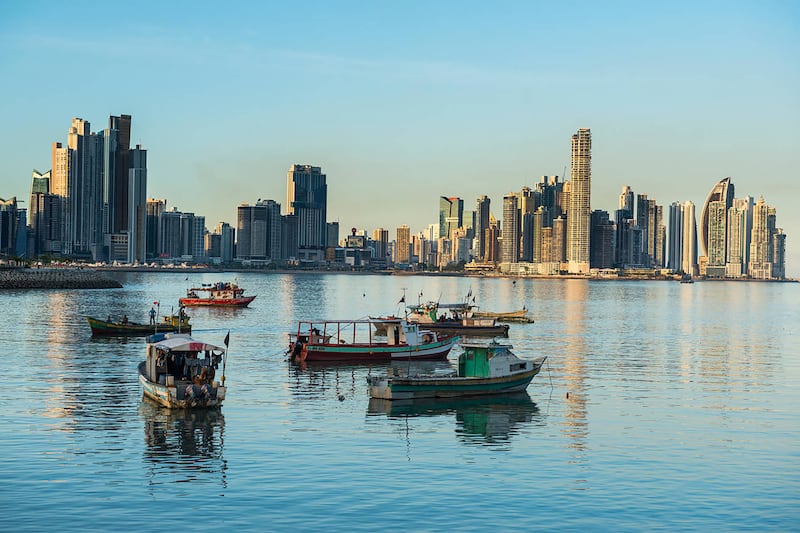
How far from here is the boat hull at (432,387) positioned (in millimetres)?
57572

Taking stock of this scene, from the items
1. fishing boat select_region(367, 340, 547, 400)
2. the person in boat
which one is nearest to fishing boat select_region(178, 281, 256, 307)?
fishing boat select_region(367, 340, 547, 400)

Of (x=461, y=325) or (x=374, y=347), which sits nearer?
(x=374, y=347)

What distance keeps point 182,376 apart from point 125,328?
4954 centimetres

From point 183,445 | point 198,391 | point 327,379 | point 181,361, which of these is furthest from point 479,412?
point 183,445

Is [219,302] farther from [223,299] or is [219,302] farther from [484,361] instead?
[484,361]

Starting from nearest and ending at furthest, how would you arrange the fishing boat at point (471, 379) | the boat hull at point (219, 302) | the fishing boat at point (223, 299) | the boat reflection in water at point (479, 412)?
the boat reflection in water at point (479, 412) < the fishing boat at point (471, 379) < the boat hull at point (219, 302) < the fishing boat at point (223, 299)

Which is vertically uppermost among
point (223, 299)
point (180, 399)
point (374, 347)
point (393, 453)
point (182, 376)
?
point (223, 299)

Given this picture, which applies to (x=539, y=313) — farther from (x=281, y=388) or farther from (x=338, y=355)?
(x=281, y=388)

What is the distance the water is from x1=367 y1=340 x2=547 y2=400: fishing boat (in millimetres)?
1286

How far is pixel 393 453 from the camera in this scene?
43406 millimetres

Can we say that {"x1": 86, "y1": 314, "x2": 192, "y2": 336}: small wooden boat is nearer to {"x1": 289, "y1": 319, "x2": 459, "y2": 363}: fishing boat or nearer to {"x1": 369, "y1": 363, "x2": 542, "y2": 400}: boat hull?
{"x1": 289, "y1": 319, "x2": 459, "y2": 363}: fishing boat

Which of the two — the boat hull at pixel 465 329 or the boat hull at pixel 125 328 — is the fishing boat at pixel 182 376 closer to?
the boat hull at pixel 125 328

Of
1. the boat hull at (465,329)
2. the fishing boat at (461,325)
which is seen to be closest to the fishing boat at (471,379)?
the fishing boat at (461,325)

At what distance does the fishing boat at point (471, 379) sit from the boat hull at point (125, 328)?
155 ft
